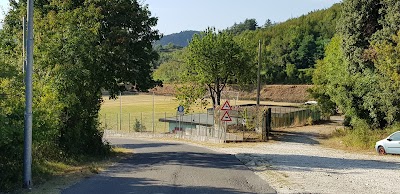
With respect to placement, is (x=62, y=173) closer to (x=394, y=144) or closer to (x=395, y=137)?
(x=394, y=144)

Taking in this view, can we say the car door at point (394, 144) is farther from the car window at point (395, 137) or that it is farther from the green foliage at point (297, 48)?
the green foliage at point (297, 48)

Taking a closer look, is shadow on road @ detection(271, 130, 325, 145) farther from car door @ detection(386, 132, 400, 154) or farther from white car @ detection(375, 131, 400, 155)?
car door @ detection(386, 132, 400, 154)

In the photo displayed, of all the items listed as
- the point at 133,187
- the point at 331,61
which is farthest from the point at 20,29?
the point at 331,61

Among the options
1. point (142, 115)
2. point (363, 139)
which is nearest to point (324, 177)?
point (363, 139)

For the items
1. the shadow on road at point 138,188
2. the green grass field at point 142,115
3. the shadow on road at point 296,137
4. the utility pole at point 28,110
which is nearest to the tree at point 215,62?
the green grass field at point 142,115

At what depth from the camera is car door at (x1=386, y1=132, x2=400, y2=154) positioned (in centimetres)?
2539

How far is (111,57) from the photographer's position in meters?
20.4

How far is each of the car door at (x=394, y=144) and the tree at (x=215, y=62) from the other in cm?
1662

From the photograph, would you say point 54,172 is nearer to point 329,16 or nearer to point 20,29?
point 20,29

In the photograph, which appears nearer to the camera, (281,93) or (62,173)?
(62,173)

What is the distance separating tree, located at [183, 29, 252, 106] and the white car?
16.1m

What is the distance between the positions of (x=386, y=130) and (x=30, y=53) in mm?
25961

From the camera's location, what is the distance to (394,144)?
1006 inches

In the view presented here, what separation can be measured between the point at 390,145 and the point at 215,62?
58.1 feet
